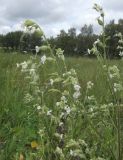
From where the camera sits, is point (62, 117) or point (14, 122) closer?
point (62, 117)

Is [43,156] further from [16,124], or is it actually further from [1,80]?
[1,80]

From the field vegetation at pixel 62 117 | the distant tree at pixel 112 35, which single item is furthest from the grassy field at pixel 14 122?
the distant tree at pixel 112 35

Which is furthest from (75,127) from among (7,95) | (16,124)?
(7,95)

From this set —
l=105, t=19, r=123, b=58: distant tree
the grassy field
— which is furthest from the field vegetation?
l=105, t=19, r=123, b=58: distant tree

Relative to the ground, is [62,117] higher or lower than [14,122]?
higher

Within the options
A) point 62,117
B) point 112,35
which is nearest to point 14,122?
point 112,35

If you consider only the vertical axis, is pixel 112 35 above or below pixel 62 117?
above

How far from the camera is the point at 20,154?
3559 mm

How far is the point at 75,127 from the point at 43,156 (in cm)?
34

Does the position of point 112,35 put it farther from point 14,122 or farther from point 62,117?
point 62,117

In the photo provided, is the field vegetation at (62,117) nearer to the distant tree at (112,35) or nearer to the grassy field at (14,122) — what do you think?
the grassy field at (14,122)

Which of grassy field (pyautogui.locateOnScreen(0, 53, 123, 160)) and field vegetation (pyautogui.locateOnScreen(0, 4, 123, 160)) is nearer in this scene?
field vegetation (pyautogui.locateOnScreen(0, 4, 123, 160))

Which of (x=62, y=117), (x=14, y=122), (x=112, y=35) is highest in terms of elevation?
(x=112, y=35)

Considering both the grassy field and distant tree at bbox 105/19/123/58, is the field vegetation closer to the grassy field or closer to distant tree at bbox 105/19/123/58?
the grassy field
